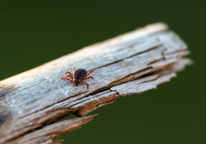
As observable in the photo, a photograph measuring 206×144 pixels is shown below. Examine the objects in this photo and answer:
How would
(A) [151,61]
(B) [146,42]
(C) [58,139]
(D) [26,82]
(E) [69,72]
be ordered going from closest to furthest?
(C) [58,139], (D) [26,82], (E) [69,72], (A) [151,61], (B) [146,42]

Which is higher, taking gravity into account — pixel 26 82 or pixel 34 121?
pixel 26 82

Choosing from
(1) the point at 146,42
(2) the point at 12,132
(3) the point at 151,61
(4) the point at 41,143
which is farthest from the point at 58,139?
(1) the point at 146,42

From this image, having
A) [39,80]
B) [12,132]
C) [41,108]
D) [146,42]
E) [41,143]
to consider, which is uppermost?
[146,42]

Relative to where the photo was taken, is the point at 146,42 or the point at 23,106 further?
the point at 146,42

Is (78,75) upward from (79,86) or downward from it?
upward

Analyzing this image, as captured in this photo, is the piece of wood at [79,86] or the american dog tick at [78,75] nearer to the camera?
the piece of wood at [79,86]

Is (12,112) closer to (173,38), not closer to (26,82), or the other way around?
(26,82)

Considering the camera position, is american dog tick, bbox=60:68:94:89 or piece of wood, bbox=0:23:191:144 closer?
piece of wood, bbox=0:23:191:144

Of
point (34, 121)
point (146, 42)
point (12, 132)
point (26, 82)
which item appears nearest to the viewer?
point (12, 132)
